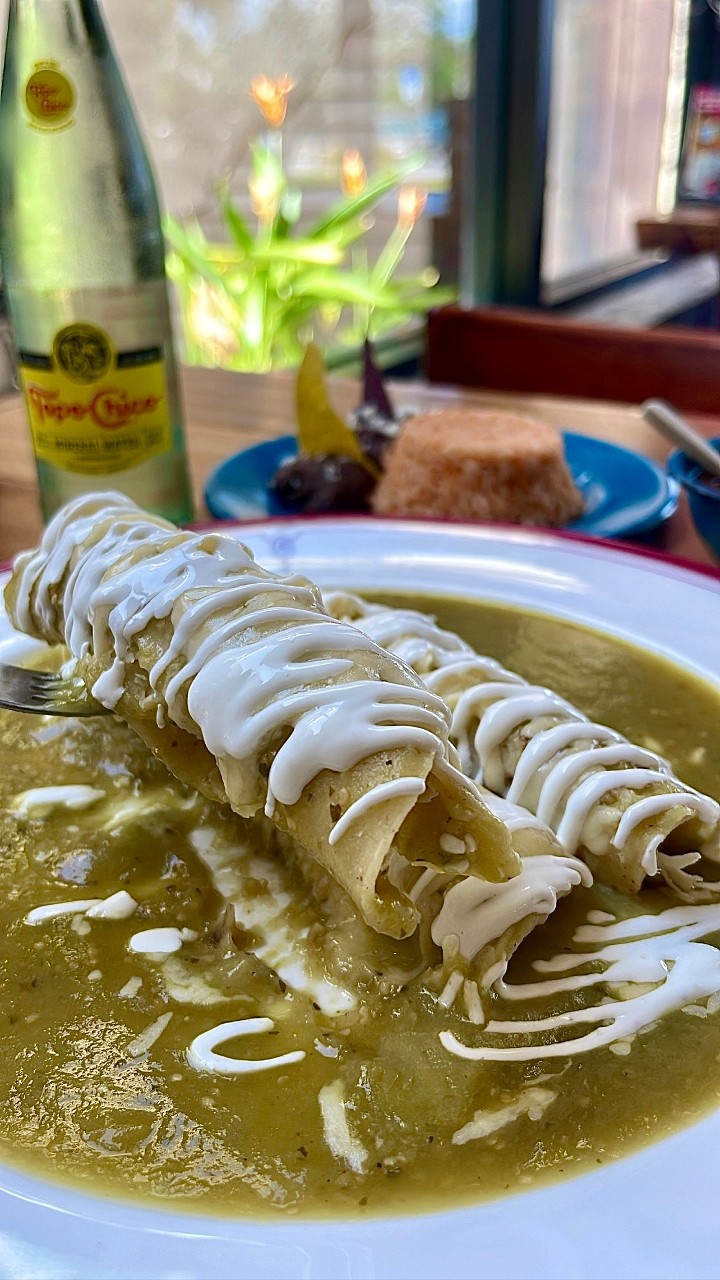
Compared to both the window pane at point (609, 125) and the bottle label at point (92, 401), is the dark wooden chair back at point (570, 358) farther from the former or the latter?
the window pane at point (609, 125)

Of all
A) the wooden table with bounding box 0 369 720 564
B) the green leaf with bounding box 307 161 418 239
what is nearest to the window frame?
the green leaf with bounding box 307 161 418 239

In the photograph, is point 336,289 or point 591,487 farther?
point 336,289

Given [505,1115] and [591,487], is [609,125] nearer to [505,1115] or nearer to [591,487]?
[591,487]

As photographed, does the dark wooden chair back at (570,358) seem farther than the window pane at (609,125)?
No

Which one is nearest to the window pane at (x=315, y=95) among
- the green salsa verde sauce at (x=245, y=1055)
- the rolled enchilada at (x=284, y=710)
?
the rolled enchilada at (x=284, y=710)

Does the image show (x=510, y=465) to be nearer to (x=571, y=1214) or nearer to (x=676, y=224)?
(x=571, y=1214)

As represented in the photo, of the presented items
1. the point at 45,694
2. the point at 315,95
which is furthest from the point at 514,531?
the point at 315,95

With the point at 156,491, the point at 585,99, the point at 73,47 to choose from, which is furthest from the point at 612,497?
the point at 585,99

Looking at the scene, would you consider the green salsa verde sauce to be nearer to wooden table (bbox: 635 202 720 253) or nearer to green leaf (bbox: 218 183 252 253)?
green leaf (bbox: 218 183 252 253)
